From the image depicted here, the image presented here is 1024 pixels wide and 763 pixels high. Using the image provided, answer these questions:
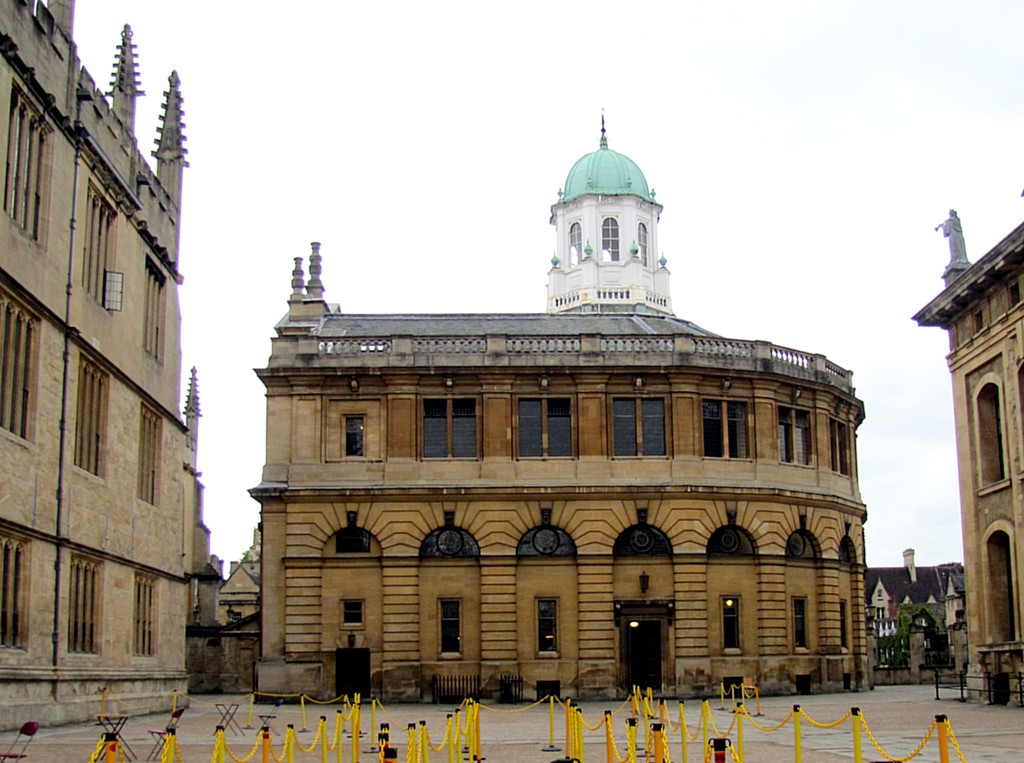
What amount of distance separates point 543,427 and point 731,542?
25.7 feet

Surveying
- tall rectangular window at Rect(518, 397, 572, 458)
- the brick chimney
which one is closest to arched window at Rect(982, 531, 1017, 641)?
tall rectangular window at Rect(518, 397, 572, 458)

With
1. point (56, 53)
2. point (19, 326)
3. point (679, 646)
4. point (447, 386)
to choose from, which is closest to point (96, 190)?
point (56, 53)

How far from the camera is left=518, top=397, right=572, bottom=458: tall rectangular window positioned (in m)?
46.7

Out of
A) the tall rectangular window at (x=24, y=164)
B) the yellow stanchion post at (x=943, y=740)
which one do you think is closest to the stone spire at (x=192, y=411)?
the tall rectangular window at (x=24, y=164)

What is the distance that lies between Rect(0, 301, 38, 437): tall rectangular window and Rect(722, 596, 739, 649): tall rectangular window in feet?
86.0

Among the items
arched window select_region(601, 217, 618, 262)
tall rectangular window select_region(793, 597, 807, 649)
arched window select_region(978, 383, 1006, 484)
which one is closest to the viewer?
arched window select_region(978, 383, 1006, 484)

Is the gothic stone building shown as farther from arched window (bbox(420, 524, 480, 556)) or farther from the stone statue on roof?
the stone statue on roof

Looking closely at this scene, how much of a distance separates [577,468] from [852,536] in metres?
12.2

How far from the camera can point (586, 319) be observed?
55312mm

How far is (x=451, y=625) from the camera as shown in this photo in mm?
45531

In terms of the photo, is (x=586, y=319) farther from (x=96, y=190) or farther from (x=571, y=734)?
(x=571, y=734)

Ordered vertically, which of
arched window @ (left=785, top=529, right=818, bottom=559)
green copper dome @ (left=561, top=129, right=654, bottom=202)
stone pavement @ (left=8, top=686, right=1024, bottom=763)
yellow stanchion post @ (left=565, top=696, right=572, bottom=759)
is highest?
green copper dome @ (left=561, top=129, right=654, bottom=202)

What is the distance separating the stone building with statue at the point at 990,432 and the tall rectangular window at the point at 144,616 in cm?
2395

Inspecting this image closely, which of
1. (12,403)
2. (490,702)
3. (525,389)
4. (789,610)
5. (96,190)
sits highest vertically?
(96,190)
